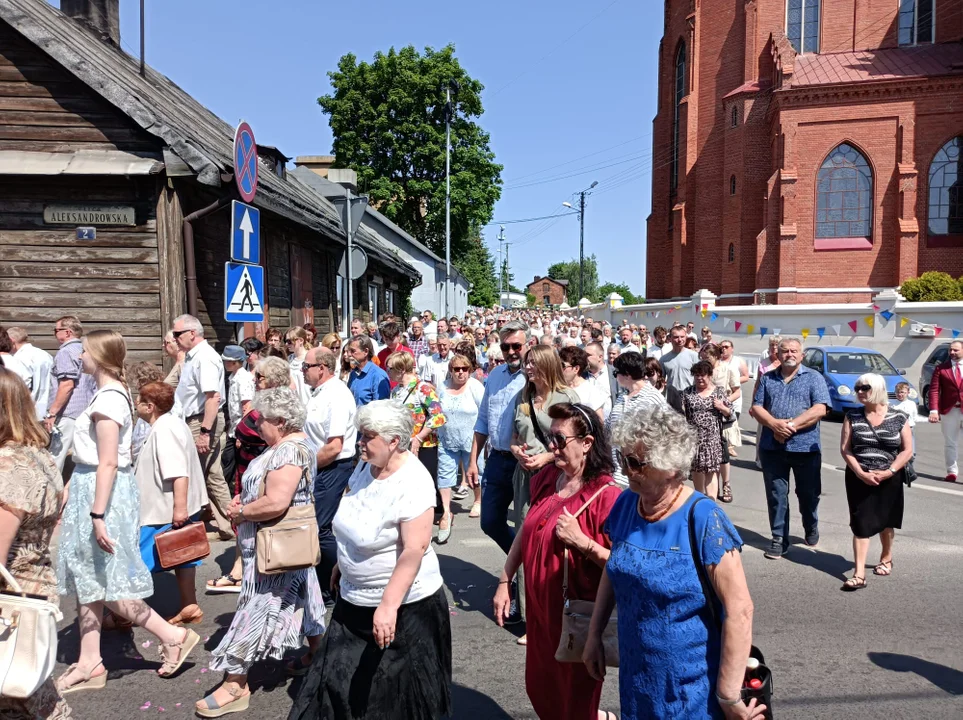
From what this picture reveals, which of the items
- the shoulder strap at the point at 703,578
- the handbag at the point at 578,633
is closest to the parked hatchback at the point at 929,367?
the handbag at the point at 578,633

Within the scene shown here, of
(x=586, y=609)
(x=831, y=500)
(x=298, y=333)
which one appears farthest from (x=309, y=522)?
(x=831, y=500)

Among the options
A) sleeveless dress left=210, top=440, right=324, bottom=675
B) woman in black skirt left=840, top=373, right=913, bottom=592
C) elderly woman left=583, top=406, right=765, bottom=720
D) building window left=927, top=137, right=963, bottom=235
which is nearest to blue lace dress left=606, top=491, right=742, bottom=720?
elderly woman left=583, top=406, right=765, bottom=720

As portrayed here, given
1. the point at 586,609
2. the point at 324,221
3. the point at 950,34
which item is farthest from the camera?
the point at 950,34

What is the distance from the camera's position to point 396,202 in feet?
140

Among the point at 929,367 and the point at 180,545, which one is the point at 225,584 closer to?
the point at 180,545

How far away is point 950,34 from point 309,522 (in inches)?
1505

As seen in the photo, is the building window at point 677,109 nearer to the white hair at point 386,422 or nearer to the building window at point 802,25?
the building window at point 802,25

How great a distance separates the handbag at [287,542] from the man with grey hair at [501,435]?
5.39ft

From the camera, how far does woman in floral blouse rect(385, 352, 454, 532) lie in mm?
7500

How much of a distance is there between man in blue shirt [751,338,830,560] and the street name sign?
16.9 ft

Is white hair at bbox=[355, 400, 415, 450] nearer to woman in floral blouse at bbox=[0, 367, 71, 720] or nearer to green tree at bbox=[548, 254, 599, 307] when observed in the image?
woman in floral blouse at bbox=[0, 367, 71, 720]

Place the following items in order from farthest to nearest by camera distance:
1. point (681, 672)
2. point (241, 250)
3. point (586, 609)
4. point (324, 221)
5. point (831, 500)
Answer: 1. point (324, 221)
2. point (831, 500)
3. point (241, 250)
4. point (586, 609)
5. point (681, 672)

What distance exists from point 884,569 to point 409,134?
3932cm

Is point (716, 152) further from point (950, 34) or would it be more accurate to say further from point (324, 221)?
point (324, 221)
